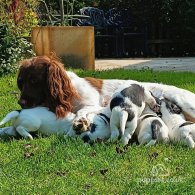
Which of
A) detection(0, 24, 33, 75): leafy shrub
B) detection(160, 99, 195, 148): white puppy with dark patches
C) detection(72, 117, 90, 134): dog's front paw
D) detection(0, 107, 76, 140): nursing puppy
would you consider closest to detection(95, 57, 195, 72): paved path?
detection(0, 24, 33, 75): leafy shrub

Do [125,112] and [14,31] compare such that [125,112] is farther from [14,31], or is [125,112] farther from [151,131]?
[14,31]

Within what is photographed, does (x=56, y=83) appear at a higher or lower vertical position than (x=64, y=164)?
higher

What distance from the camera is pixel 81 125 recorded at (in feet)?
16.9

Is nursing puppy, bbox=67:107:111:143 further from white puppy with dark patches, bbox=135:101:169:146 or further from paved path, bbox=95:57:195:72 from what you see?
paved path, bbox=95:57:195:72

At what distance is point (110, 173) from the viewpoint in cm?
422

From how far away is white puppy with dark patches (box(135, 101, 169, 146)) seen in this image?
16.4 ft

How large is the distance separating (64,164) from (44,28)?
7.57 metres

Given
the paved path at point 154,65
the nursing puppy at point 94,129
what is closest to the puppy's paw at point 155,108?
the nursing puppy at point 94,129

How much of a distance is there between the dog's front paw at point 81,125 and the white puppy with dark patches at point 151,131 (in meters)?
0.49

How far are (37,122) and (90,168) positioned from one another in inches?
47.1

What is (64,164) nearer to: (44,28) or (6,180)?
(6,180)

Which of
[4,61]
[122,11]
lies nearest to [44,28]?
[4,61]

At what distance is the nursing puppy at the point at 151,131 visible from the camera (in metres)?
5.01

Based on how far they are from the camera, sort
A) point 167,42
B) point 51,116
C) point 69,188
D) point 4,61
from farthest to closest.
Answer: point 167,42 → point 4,61 → point 51,116 → point 69,188
